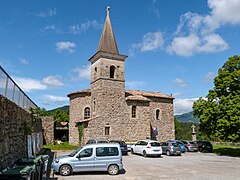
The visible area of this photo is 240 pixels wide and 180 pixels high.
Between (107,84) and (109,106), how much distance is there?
9.10 ft

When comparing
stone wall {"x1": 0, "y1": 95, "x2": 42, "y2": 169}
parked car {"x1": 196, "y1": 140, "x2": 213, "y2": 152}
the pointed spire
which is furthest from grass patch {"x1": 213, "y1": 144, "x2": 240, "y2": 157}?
stone wall {"x1": 0, "y1": 95, "x2": 42, "y2": 169}

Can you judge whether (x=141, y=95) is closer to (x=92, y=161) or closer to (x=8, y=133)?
(x=92, y=161)

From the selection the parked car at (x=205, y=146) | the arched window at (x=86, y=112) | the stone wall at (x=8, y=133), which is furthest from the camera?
the arched window at (x=86, y=112)

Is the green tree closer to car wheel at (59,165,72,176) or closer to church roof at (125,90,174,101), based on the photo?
church roof at (125,90,174,101)

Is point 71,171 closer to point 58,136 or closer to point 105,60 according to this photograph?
point 105,60

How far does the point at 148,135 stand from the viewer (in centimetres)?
2867

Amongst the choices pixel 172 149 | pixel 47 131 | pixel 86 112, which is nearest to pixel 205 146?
pixel 172 149

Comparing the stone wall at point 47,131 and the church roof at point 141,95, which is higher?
the church roof at point 141,95

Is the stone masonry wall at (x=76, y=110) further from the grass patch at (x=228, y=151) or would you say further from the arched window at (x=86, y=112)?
the grass patch at (x=228, y=151)

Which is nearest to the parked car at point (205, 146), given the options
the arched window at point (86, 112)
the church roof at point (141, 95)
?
the church roof at point (141, 95)

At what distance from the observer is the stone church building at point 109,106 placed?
1039 inches

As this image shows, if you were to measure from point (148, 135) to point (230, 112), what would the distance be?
11800 millimetres

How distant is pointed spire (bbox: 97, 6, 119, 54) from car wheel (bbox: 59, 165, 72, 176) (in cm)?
1964

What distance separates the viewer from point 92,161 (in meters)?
11.2
